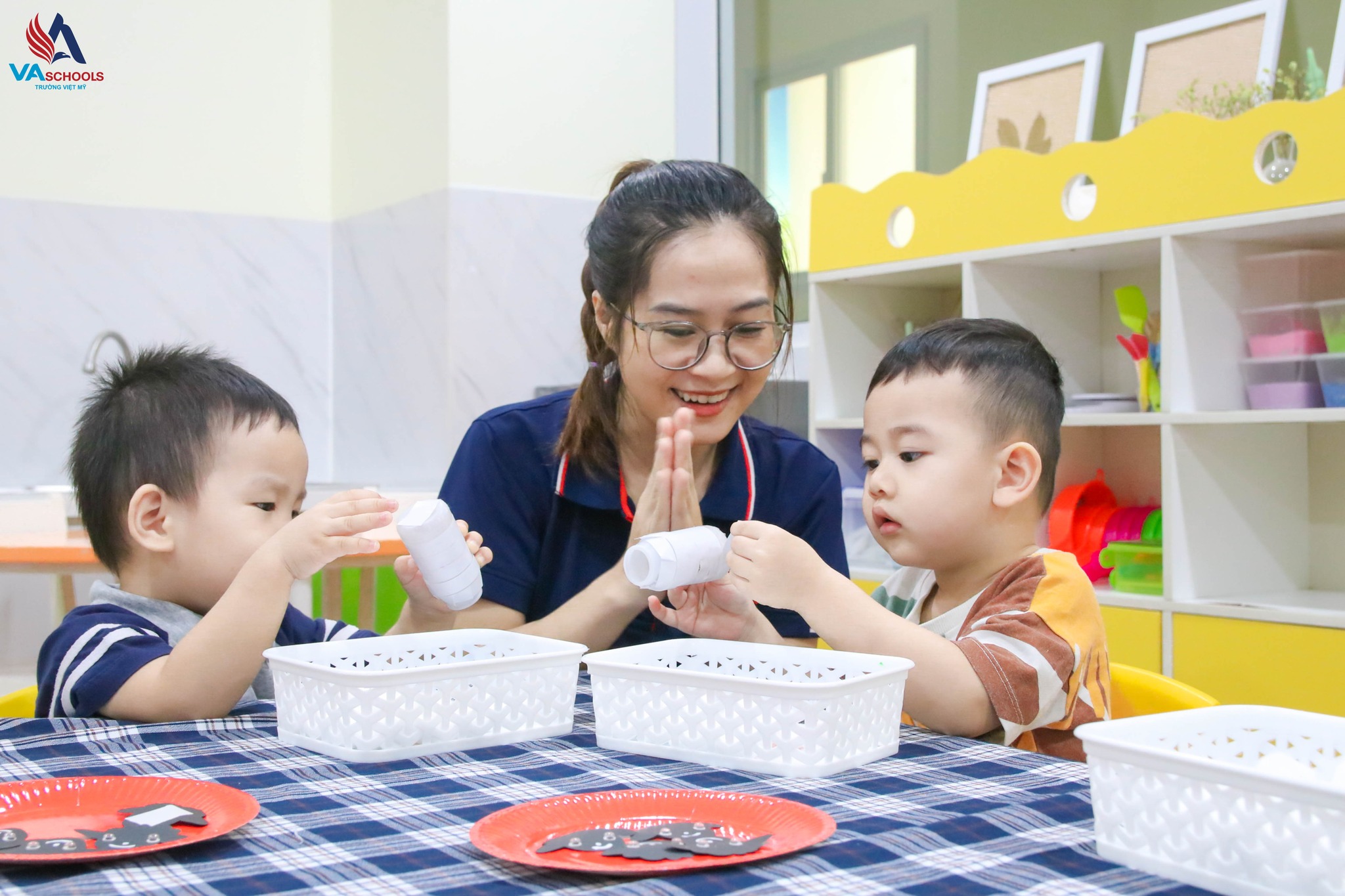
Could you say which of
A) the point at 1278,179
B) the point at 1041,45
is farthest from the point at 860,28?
the point at 1278,179

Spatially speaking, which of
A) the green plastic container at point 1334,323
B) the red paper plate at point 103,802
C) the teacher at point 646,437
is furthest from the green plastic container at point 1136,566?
the red paper plate at point 103,802

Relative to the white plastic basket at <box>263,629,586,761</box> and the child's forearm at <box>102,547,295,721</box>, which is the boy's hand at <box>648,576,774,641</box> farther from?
the child's forearm at <box>102,547,295,721</box>

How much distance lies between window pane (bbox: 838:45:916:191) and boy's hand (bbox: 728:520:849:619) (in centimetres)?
221

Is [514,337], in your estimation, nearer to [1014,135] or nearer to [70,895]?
[1014,135]

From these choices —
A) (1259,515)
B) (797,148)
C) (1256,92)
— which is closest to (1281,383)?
(1259,515)

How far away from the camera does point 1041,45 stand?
2.74 meters

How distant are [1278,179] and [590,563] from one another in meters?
Result: 1.27

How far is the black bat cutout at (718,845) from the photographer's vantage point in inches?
23.6

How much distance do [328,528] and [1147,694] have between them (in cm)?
A: 78

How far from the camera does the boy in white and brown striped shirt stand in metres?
0.97

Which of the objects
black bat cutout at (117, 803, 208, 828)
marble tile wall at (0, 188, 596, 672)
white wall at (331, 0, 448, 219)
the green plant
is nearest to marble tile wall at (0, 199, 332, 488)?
marble tile wall at (0, 188, 596, 672)

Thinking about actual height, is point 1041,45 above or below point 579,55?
below

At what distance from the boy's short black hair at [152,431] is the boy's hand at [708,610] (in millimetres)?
433

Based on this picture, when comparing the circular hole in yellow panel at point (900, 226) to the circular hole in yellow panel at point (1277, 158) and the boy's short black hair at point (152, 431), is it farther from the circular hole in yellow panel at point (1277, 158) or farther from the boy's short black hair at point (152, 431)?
the boy's short black hair at point (152, 431)
